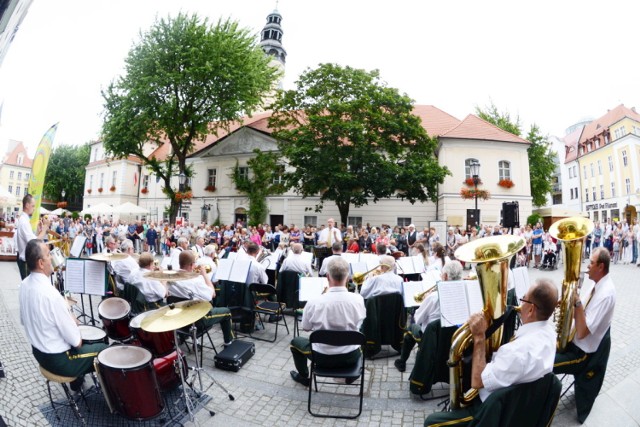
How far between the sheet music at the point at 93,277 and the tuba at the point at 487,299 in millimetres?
5742

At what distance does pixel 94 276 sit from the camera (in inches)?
230

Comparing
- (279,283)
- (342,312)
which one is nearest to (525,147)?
(279,283)

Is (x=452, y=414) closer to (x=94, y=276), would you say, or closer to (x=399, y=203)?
(x=94, y=276)

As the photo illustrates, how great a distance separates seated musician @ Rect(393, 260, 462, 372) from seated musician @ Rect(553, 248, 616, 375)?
4.50 ft

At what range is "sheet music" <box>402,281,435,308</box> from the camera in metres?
5.25

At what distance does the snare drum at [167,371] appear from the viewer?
3.89 meters

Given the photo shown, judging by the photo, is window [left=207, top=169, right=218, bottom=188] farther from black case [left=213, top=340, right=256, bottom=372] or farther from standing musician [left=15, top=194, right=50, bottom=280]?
black case [left=213, top=340, right=256, bottom=372]

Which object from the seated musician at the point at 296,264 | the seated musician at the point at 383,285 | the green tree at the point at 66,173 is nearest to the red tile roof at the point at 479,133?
the seated musician at the point at 296,264

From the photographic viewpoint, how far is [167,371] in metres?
3.99

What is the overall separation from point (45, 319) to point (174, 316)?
3.94ft

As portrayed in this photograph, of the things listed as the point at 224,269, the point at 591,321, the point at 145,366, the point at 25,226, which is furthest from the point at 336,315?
the point at 25,226

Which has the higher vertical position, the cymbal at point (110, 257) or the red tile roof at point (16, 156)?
the red tile roof at point (16, 156)

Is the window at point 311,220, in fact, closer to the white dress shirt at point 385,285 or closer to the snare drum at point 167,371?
the white dress shirt at point 385,285

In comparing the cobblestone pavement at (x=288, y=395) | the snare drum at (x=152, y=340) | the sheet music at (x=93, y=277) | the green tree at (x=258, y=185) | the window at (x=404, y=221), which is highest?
the green tree at (x=258, y=185)
